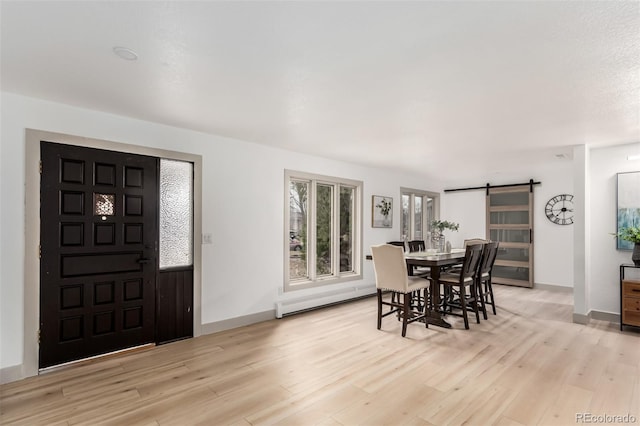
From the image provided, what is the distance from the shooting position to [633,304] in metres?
3.91

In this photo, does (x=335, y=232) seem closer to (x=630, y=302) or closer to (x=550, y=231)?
(x=630, y=302)

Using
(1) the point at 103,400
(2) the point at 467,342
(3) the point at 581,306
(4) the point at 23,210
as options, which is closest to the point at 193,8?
(4) the point at 23,210

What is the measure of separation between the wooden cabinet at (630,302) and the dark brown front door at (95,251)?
222 inches

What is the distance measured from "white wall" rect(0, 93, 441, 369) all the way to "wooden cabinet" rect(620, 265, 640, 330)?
377 cm

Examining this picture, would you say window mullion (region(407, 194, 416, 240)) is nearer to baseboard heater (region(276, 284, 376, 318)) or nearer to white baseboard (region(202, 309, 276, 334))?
baseboard heater (region(276, 284, 376, 318))

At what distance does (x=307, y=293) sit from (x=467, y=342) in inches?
91.7

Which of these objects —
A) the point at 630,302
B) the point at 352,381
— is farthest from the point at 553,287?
the point at 352,381

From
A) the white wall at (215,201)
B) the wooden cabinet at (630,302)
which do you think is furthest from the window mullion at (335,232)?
the wooden cabinet at (630,302)

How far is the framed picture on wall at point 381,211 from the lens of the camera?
6176 mm

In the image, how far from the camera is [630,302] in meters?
3.93

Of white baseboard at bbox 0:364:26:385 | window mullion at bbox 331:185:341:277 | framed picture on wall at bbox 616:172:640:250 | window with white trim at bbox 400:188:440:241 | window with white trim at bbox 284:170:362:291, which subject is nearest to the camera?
white baseboard at bbox 0:364:26:385

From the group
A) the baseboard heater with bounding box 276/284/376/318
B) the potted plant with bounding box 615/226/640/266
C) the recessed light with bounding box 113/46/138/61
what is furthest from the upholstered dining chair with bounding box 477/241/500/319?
the recessed light with bounding box 113/46/138/61

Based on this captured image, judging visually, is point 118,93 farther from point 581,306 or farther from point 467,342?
point 581,306

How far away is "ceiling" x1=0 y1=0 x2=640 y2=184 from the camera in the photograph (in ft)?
5.47
